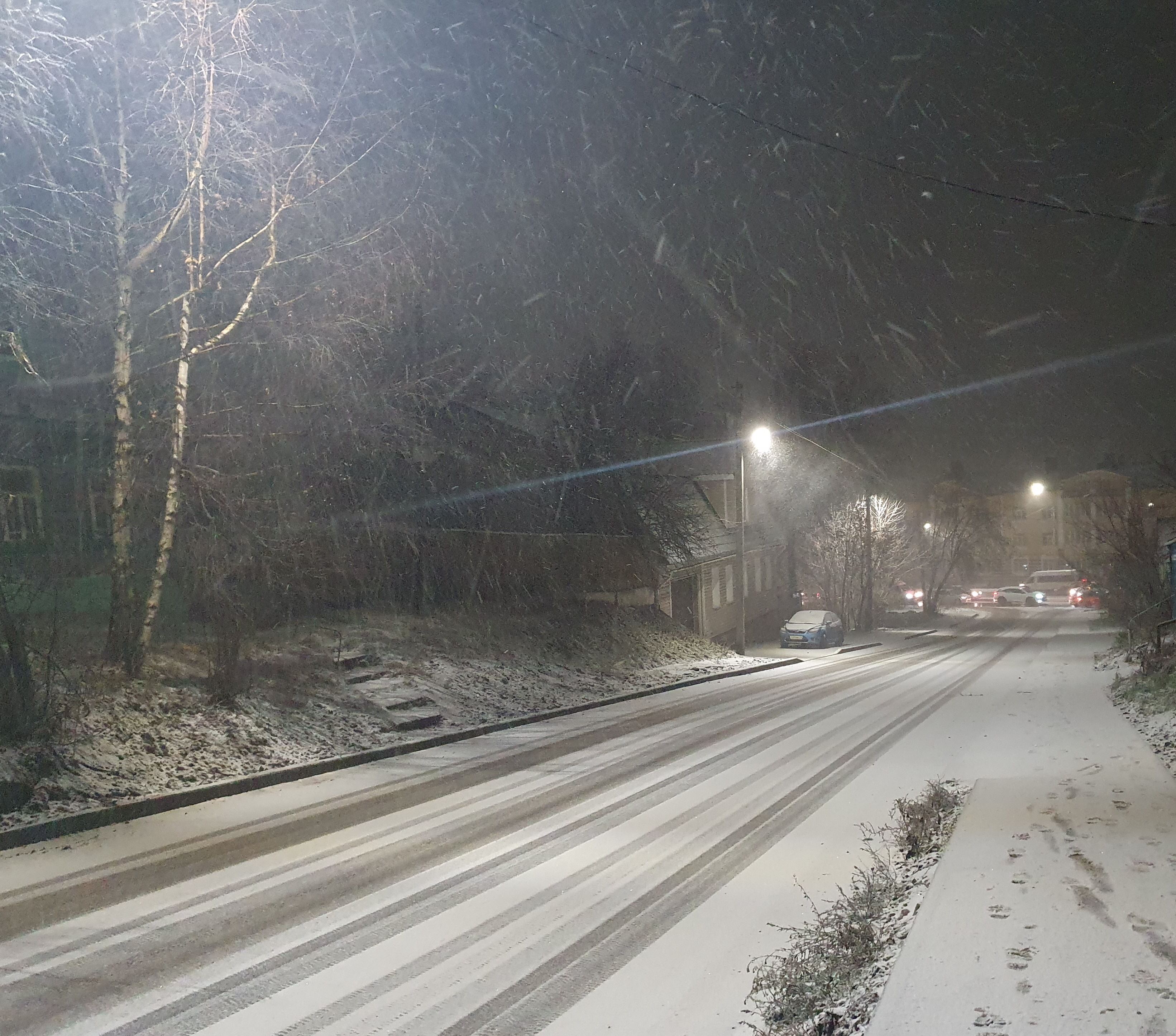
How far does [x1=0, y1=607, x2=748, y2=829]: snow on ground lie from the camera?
10.3 m

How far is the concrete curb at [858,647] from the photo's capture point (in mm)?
39281

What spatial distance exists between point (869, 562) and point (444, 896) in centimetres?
4639

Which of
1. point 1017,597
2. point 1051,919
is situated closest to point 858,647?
point 1051,919

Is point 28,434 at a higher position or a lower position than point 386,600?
higher

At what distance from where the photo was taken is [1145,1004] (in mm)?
4195

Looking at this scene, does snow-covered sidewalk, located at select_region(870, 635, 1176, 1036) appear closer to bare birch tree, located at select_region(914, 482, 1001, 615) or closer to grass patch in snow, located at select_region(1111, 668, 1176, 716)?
grass patch in snow, located at select_region(1111, 668, 1176, 716)

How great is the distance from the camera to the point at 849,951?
5.34 meters

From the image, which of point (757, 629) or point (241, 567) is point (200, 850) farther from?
point (757, 629)

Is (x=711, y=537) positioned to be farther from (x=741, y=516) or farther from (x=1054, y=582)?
(x=1054, y=582)

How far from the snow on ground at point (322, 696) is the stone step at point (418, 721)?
0.04 m

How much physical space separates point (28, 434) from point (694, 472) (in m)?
27.4

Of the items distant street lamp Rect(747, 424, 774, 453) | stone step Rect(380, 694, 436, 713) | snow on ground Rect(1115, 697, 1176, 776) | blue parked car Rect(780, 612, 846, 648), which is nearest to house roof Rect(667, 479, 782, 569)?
blue parked car Rect(780, 612, 846, 648)

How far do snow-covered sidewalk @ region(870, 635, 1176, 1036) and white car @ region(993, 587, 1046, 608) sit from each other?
6993 cm

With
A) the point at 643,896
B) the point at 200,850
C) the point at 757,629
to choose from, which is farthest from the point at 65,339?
the point at 757,629
